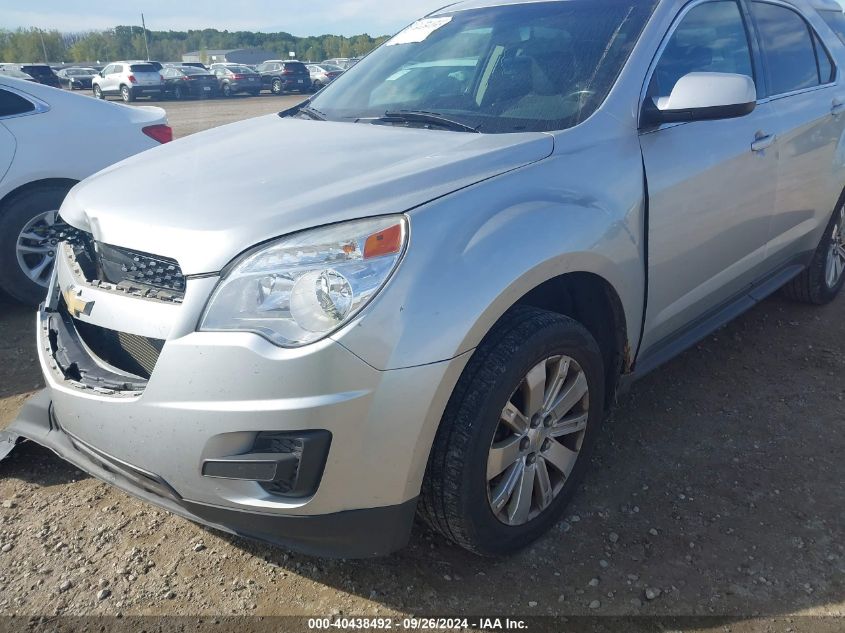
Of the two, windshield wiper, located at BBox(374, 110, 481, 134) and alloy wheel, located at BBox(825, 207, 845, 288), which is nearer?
windshield wiper, located at BBox(374, 110, 481, 134)

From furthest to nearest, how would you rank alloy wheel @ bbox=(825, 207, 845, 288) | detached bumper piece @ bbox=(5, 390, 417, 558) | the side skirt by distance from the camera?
alloy wheel @ bbox=(825, 207, 845, 288) → the side skirt → detached bumper piece @ bbox=(5, 390, 417, 558)

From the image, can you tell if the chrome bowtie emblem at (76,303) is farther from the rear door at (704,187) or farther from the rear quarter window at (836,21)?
the rear quarter window at (836,21)

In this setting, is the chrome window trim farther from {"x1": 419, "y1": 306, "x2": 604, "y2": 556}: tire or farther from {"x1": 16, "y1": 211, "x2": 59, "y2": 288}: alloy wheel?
{"x1": 419, "y1": 306, "x2": 604, "y2": 556}: tire

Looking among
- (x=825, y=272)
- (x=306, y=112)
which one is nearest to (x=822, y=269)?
(x=825, y=272)

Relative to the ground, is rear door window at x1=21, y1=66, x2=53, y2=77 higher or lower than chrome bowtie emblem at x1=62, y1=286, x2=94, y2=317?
lower

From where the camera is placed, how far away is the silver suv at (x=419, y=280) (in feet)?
5.72

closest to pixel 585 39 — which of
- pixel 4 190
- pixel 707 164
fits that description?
pixel 707 164

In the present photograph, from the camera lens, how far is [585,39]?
105 inches

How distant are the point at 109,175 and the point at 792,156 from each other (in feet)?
9.68

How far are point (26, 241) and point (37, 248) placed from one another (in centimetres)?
7

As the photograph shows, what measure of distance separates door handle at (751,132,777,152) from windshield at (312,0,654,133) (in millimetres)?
776

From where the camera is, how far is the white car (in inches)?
167

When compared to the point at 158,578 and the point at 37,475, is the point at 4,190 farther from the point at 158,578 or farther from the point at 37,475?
the point at 158,578

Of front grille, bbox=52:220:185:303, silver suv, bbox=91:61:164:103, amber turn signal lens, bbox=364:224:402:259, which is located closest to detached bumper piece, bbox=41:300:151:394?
front grille, bbox=52:220:185:303
